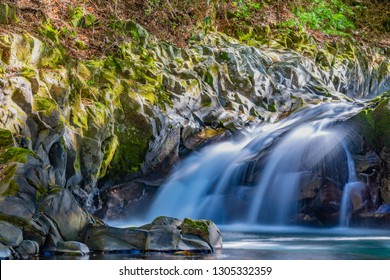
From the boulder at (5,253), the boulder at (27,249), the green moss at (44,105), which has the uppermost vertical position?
the green moss at (44,105)

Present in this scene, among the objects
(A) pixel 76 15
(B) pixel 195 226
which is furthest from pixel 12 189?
(A) pixel 76 15

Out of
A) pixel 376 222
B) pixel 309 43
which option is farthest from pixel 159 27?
pixel 376 222

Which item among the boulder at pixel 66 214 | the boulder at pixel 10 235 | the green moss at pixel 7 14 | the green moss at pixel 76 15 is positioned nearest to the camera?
the boulder at pixel 10 235

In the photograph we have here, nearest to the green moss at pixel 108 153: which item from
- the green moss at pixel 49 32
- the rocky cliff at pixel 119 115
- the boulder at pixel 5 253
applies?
the rocky cliff at pixel 119 115

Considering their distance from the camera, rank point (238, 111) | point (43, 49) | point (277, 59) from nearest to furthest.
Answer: point (43, 49), point (238, 111), point (277, 59)

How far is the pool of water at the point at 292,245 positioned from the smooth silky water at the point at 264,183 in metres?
0.03

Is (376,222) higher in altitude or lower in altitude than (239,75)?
lower

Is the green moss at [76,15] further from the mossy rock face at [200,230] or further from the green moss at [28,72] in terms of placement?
the mossy rock face at [200,230]

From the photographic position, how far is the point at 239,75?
12.4m

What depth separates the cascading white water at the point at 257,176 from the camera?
31.0 feet

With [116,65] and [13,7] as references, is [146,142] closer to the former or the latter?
[116,65]

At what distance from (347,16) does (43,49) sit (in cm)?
1188

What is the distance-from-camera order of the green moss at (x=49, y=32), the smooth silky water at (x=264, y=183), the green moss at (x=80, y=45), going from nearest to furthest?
the smooth silky water at (x=264, y=183)
the green moss at (x=49, y=32)
the green moss at (x=80, y=45)

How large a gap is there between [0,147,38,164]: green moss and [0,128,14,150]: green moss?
0.21 metres
